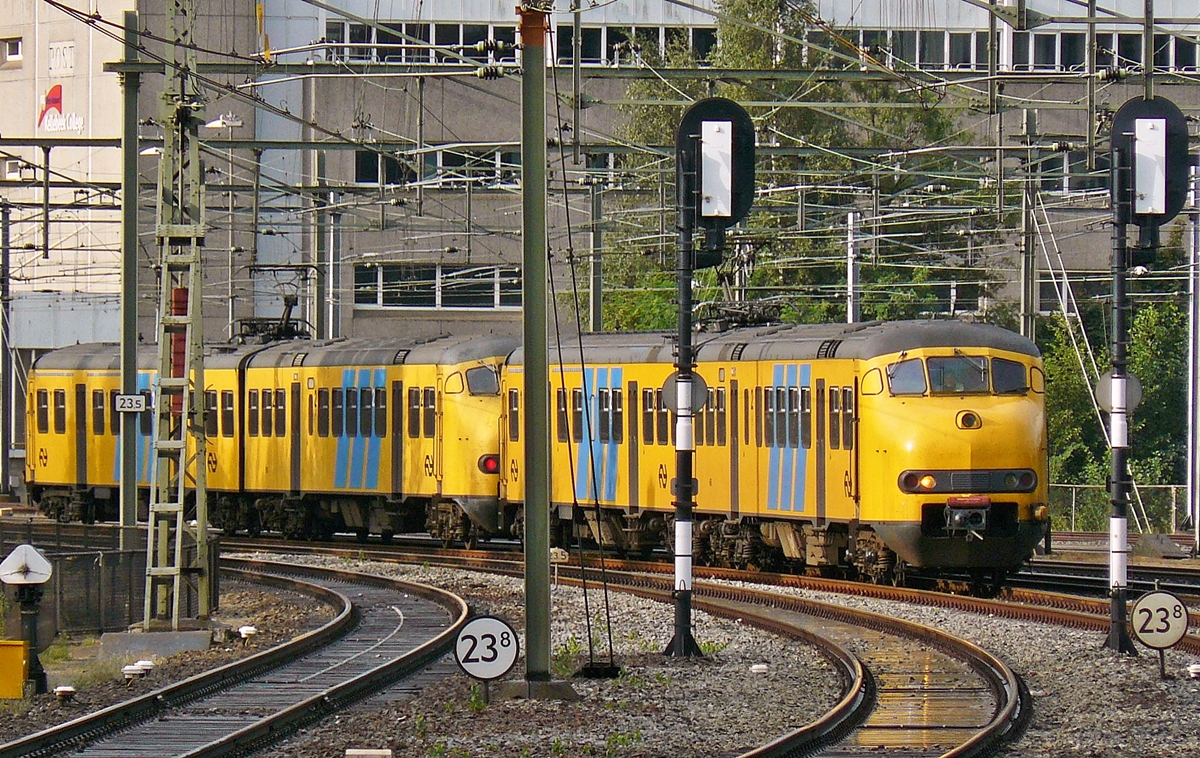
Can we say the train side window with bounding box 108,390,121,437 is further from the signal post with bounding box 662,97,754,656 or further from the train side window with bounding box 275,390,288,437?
the signal post with bounding box 662,97,754,656

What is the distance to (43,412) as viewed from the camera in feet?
126

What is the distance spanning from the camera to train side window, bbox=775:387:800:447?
938 inches

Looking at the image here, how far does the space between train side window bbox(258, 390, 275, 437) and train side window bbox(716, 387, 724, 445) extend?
10876mm

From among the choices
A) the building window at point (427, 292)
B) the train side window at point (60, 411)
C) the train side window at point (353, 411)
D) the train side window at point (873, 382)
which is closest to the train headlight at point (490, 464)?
the train side window at point (353, 411)

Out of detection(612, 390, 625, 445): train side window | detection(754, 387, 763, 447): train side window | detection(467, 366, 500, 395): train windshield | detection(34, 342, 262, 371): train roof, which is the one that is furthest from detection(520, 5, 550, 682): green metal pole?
detection(34, 342, 262, 371): train roof

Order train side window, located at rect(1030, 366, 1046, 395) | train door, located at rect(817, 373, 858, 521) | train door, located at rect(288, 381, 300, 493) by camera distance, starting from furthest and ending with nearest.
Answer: train door, located at rect(288, 381, 300, 493)
train door, located at rect(817, 373, 858, 521)
train side window, located at rect(1030, 366, 1046, 395)

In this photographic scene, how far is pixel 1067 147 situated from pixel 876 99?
28842 mm

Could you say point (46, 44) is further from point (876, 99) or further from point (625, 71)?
point (625, 71)

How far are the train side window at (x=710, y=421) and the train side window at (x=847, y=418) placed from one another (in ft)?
11.3

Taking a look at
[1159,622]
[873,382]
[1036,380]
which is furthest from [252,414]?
[1159,622]

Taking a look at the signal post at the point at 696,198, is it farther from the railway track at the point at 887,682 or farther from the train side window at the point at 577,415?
the train side window at the point at 577,415

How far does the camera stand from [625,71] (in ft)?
76.6

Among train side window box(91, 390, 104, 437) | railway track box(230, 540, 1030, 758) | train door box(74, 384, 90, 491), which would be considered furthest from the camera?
train door box(74, 384, 90, 491)

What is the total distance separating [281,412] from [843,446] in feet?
45.9
